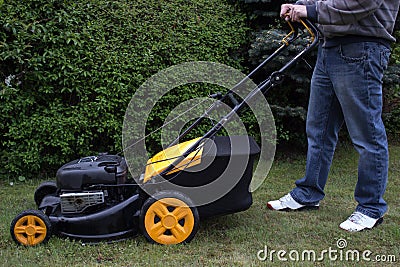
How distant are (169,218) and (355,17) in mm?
1407

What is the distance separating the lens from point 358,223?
3.11 m

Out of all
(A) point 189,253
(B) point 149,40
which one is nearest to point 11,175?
(B) point 149,40

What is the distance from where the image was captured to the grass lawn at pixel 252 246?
Answer: 2684 millimetres

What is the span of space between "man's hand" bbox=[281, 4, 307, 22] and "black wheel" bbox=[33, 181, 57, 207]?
1.74 m

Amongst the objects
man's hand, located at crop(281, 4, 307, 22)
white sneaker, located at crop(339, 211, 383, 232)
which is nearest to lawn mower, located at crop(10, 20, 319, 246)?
man's hand, located at crop(281, 4, 307, 22)

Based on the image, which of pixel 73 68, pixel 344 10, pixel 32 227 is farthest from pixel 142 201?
pixel 73 68

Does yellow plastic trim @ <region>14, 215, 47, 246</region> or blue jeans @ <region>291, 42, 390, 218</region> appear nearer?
yellow plastic trim @ <region>14, 215, 47, 246</region>

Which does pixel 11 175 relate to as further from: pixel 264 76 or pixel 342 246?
pixel 342 246

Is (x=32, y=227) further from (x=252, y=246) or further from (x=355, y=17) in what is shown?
(x=355, y=17)

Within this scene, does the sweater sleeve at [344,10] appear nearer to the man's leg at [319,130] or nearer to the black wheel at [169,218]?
the man's leg at [319,130]

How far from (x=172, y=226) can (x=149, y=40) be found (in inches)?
83.6

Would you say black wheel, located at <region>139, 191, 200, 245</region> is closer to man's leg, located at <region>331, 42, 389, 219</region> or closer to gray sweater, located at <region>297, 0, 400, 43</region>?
man's leg, located at <region>331, 42, 389, 219</region>

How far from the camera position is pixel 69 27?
4.34 meters

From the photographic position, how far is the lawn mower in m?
2.85
